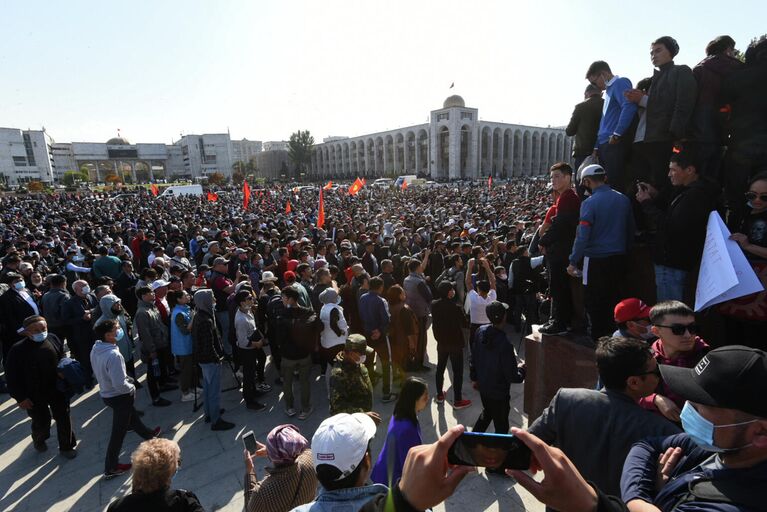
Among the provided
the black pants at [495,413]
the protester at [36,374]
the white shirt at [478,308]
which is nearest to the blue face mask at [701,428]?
the black pants at [495,413]

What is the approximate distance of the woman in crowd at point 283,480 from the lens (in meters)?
2.28

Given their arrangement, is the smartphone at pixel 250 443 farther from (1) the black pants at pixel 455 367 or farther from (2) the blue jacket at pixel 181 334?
(2) the blue jacket at pixel 181 334

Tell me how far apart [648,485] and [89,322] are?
7.46m

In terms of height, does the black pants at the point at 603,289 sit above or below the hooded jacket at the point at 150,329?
above

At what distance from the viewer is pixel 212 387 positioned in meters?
4.90

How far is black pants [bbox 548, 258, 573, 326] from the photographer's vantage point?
159 inches

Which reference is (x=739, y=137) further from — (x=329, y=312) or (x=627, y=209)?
(x=329, y=312)

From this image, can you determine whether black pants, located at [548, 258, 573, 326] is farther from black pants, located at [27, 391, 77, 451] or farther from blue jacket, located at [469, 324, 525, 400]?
black pants, located at [27, 391, 77, 451]

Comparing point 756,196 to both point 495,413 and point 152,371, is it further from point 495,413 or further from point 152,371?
point 152,371

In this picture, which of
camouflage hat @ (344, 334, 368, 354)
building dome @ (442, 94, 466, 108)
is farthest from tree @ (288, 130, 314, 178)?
camouflage hat @ (344, 334, 368, 354)

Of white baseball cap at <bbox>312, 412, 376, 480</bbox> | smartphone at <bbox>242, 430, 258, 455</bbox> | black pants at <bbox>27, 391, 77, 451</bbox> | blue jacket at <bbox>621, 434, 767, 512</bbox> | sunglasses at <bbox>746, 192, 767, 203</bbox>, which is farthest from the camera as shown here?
black pants at <bbox>27, 391, 77, 451</bbox>

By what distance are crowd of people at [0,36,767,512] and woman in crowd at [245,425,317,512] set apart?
1 centimetres

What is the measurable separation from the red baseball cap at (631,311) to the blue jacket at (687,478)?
1.29m

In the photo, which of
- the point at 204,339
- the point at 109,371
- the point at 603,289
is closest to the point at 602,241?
the point at 603,289
